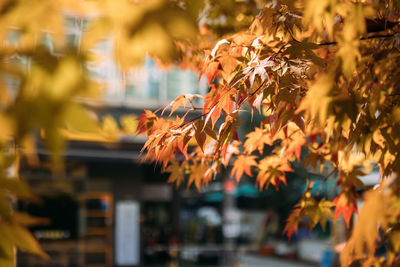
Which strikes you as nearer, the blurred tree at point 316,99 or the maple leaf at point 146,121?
the blurred tree at point 316,99

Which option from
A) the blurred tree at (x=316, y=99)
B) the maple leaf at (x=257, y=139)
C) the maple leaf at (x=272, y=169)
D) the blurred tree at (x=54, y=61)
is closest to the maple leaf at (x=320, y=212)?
the blurred tree at (x=316, y=99)

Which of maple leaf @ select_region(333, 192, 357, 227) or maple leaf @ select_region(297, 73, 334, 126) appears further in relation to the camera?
maple leaf @ select_region(333, 192, 357, 227)

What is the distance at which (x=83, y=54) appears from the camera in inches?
40.1

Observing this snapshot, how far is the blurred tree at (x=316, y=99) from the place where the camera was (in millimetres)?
1551

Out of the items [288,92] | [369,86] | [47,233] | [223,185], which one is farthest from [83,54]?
[223,185]

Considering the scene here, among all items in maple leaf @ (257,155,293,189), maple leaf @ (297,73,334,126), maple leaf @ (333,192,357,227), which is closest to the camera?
maple leaf @ (297,73,334,126)

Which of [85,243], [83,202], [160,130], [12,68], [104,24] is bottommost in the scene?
[85,243]

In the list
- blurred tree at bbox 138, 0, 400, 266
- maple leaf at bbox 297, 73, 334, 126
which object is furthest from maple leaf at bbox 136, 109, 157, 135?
maple leaf at bbox 297, 73, 334, 126

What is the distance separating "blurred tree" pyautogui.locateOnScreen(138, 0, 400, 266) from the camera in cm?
155

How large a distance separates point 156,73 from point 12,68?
1293 cm

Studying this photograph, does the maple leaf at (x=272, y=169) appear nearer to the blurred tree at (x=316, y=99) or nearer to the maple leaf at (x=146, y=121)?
the blurred tree at (x=316, y=99)

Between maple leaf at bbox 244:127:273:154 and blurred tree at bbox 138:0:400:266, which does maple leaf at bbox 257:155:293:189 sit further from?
maple leaf at bbox 244:127:273:154

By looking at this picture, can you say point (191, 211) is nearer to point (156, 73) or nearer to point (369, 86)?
point (156, 73)

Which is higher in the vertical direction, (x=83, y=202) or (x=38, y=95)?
(x=38, y=95)
